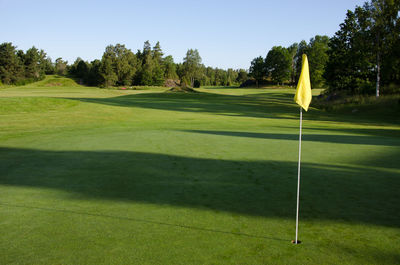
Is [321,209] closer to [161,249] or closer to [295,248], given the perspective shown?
[295,248]

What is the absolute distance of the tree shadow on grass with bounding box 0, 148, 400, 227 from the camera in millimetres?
4410

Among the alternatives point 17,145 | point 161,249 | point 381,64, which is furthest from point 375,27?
point 161,249

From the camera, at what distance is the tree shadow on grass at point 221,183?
14.5ft

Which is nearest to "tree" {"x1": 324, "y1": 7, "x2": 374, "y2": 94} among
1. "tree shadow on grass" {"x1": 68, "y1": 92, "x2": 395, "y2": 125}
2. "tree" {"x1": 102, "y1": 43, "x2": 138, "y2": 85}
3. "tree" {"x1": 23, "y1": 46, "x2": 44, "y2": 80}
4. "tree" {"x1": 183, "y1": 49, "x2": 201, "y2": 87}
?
"tree shadow on grass" {"x1": 68, "y1": 92, "x2": 395, "y2": 125}

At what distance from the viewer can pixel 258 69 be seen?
10531 centimetres

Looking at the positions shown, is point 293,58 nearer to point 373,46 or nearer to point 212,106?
point 373,46

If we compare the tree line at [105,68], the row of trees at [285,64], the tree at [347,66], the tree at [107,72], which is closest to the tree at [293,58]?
the row of trees at [285,64]

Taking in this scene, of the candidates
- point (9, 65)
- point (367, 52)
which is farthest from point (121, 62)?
point (367, 52)

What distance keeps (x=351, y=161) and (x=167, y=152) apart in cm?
464

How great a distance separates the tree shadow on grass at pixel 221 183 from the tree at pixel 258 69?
10135 cm

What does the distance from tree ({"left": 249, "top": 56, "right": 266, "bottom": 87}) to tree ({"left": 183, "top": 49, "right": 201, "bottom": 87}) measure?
96.8 ft

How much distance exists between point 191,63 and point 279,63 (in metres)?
42.3

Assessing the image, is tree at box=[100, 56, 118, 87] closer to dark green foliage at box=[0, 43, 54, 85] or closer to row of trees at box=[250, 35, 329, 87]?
dark green foliage at box=[0, 43, 54, 85]

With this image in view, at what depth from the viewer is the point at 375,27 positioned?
35.5 metres
